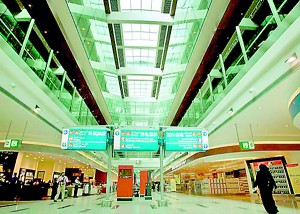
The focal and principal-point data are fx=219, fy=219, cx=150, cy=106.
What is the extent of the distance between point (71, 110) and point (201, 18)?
726 cm

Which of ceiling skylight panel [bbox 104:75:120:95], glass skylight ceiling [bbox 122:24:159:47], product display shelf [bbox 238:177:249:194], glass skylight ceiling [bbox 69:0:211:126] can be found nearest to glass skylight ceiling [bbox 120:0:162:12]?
glass skylight ceiling [bbox 69:0:211:126]

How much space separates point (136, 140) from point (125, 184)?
6.89 m

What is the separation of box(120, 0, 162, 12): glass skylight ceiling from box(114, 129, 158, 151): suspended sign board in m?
5.27

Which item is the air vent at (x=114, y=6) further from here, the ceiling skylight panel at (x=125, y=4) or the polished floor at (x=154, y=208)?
the polished floor at (x=154, y=208)

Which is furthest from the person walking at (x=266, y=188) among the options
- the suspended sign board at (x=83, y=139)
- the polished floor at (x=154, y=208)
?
the suspended sign board at (x=83, y=139)

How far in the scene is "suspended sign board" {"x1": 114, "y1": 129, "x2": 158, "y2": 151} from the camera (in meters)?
8.91

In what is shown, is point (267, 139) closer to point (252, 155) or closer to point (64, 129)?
point (252, 155)

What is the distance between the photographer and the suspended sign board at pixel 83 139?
8773 millimetres

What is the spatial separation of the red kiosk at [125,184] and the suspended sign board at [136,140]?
6.48 meters

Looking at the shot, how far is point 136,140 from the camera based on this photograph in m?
8.98

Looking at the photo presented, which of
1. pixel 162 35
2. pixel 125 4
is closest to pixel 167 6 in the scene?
Result: pixel 125 4

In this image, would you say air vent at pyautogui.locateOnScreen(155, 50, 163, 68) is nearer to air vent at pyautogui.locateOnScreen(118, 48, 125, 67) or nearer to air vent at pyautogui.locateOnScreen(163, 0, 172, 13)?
air vent at pyautogui.locateOnScreen(118, 48, 125, 67)

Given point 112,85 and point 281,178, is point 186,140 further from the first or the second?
point 112,85

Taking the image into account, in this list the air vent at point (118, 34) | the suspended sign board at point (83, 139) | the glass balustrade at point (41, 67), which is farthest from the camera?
the air vent at point (118, 34)
